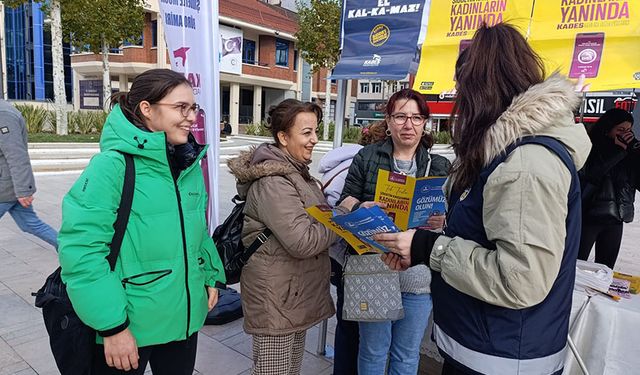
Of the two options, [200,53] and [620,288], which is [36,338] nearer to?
[200,53]

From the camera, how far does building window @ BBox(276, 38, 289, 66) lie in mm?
33312

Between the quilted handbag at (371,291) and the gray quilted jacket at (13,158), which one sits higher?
the gray quilted jacket at (13,158)

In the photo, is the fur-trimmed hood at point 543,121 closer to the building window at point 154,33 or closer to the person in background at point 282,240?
the person in background at point 282,240

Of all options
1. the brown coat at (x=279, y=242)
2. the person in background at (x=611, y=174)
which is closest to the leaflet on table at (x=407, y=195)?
the brown coat at (x=279, y=242)

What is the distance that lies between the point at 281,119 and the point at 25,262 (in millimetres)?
4207

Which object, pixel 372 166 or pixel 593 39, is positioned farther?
pixel 593 39

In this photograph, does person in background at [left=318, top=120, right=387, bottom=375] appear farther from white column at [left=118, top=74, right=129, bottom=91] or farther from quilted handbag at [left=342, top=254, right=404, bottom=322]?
white column at [left=118, top=74, right=129, bottom=91]

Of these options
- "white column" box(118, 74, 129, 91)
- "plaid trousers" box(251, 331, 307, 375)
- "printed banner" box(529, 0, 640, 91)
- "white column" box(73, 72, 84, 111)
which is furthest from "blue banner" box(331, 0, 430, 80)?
"white column" box(73, 72, 84, 111)

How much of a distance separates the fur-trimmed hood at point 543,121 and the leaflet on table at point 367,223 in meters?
0.37

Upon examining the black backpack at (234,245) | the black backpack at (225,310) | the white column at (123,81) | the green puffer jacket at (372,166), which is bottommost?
the black backpack at (225,310)

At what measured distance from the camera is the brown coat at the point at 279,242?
1918 millimetres

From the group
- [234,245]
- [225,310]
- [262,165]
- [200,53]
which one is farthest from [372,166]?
[225,310]

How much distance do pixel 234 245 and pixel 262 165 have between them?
44 centimetres

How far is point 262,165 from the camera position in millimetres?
1937
